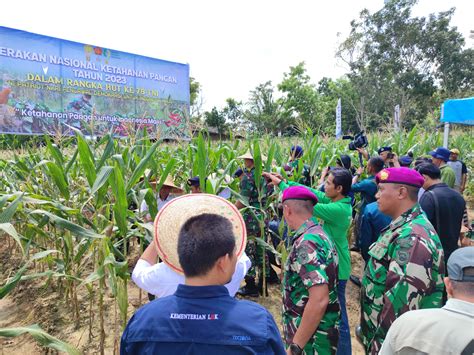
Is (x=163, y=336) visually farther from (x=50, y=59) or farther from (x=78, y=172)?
(x=50, y=59)

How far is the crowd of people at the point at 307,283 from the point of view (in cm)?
87

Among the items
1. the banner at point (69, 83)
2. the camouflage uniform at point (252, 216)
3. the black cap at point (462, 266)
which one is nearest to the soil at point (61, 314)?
the camouflage uniform at point (252, 216)

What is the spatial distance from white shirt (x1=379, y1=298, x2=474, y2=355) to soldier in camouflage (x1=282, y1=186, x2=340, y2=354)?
42 centimetres

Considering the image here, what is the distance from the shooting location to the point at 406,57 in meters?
20.1

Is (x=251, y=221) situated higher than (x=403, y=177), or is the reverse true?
(x=403, y=177)

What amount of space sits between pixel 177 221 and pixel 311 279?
731 millimetres

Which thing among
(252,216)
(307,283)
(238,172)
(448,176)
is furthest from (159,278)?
(448,176)

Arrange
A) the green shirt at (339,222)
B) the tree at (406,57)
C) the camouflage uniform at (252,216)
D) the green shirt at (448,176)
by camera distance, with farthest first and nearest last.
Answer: the tree at (406,57) < the green shirt at (448,176) < the camouflage uniform at (252,216) < the green shirt at (339,222)

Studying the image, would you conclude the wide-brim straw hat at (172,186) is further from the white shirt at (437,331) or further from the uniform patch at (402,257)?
the white shirt at (437,331)

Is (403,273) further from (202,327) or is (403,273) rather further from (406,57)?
(406,57)

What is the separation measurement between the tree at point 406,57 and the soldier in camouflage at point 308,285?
17879mm

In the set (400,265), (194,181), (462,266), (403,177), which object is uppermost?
(403,177)

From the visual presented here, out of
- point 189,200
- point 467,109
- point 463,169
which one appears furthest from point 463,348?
point 467,109

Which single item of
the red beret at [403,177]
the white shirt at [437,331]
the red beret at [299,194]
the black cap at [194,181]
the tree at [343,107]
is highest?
the tree at [343,107]
